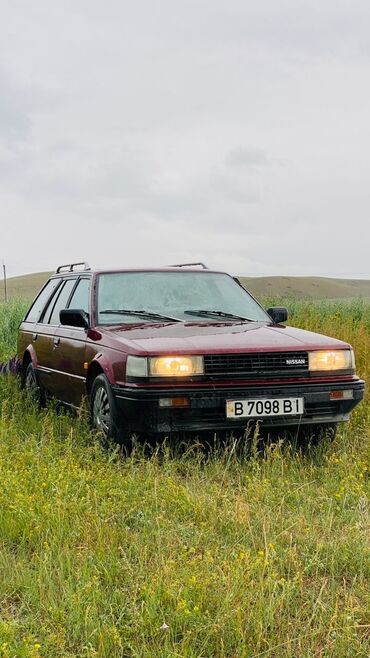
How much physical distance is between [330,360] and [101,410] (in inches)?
73.0

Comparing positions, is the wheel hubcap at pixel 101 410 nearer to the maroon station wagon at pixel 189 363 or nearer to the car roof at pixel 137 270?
the maroon station wagon at pixel 189 363

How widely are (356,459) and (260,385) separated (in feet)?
3.15

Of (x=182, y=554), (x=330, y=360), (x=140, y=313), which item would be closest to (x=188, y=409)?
(x=330, y=360)

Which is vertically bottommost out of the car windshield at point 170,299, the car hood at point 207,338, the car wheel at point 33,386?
the car wheel at point 33,386

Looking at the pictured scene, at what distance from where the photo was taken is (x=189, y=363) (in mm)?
5465

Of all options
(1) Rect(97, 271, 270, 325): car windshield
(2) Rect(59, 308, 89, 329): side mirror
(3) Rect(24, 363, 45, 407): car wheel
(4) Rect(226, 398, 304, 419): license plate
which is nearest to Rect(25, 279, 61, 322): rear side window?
(3) Rect(24, 363, 45, 407): car wheel

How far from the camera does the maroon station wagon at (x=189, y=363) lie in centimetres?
545

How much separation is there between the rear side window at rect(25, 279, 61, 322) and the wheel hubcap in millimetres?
2729

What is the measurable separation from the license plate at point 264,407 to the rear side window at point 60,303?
297 centimetres

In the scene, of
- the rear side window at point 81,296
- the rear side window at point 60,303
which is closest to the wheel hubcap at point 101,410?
the rear side window at point 81,296

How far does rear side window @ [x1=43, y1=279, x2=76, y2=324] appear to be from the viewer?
26.0ft

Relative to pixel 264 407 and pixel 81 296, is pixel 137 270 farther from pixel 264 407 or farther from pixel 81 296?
pixel 264 407

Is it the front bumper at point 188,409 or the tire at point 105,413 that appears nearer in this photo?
the front bumper at point 188,409

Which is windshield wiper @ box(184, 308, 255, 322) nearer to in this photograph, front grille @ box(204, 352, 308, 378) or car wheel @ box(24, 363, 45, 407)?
front grille @ box(204, 352, 308, 378)
